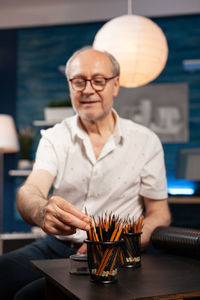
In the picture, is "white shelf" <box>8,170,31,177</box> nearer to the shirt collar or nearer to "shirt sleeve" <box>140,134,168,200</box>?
the shirt collar

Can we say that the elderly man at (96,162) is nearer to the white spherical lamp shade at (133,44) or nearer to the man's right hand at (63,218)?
the man's right hand at (63,218)

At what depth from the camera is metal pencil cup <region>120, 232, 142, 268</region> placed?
109 cm

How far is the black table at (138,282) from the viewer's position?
825 millimetres

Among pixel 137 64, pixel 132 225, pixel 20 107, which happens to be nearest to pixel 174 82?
pixel 20 107

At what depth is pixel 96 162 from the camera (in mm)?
1668

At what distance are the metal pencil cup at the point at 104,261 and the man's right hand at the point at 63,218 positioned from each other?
5cm

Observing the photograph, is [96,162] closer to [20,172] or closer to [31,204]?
[31,204]

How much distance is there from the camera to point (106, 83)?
Answer: 1.69 m

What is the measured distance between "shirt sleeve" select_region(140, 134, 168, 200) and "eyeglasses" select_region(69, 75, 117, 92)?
12.1 inches

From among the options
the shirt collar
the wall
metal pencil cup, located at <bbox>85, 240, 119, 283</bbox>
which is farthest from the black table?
the wall

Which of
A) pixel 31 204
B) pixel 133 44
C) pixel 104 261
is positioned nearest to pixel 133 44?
pixel 133 44

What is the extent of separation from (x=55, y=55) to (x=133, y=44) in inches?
110

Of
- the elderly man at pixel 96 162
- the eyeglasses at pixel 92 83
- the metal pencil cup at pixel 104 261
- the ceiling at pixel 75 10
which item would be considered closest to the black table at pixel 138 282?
the metal pencil cup at pixel 104 261

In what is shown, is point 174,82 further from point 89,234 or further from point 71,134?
point 89,234
